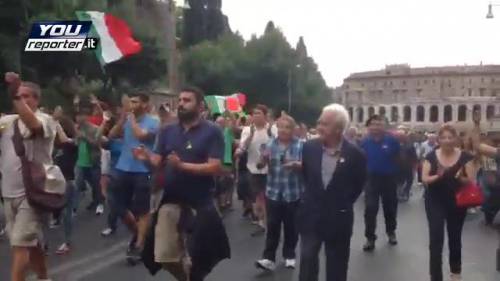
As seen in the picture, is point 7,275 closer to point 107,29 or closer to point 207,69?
point 107,29

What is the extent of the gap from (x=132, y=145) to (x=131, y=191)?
533mm

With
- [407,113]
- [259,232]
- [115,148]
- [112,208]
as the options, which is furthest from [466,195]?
[407,113]

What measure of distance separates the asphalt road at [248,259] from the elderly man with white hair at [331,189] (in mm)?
2225

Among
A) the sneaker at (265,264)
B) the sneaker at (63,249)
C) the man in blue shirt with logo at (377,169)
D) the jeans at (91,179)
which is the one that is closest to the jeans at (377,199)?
the man in blue shirt with logo at (377,169)

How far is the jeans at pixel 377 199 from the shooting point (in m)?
10.4

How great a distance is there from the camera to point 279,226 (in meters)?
8.85

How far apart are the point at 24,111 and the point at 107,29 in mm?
6975

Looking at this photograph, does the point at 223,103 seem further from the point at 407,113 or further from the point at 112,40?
the point at 407,113

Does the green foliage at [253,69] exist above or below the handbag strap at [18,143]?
above

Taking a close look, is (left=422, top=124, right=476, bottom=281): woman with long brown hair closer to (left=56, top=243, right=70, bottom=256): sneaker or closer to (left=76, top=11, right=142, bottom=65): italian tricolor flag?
(left=56, top=243, right=70, bottom=256): sneaker

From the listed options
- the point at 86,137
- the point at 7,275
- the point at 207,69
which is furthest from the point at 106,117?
the point at 207,69

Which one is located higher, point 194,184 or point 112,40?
point 112,40

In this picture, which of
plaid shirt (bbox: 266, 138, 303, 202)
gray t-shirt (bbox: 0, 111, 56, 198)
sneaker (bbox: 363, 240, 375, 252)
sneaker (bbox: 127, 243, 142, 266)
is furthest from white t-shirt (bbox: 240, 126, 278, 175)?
gray t-shirt (bbox: 0, 111, 56, 198)

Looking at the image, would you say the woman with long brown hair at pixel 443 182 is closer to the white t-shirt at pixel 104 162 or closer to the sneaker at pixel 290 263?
the sneaker at pixel 290 263
